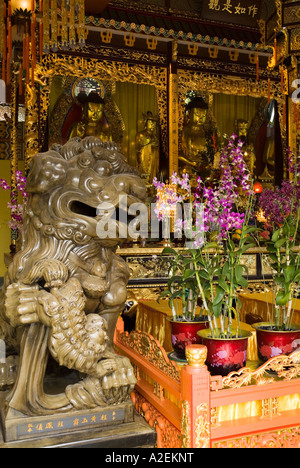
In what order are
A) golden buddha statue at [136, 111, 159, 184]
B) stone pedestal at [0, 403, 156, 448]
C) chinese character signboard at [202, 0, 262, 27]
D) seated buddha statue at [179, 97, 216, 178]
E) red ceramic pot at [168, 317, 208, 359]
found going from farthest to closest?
1. seated buddha statue at [179, 97, 216, 178]
2. golden buddha statue at [136, 111, 159, 184]
3. chinese character signboard at [202, 0, 262, 27]
4. red ceramic pot at [168, 317, 208, 359]
5. stone pedestal at [0, 403, 156, 448]

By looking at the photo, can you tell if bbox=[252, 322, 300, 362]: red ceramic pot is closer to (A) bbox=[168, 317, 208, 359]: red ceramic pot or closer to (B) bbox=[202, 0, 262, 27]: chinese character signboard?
(A) bbox=[168, 317, 208, 359]: red ceramic pot

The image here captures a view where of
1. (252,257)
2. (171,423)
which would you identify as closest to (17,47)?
(252,257)

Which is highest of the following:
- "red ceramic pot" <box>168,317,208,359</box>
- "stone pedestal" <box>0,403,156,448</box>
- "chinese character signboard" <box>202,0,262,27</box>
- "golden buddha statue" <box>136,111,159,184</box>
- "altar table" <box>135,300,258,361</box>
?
"chinese character signboard" <box>202,0,262,27</box>

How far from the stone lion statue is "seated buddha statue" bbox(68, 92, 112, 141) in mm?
4641

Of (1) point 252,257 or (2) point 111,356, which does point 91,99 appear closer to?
(1) point 252,257

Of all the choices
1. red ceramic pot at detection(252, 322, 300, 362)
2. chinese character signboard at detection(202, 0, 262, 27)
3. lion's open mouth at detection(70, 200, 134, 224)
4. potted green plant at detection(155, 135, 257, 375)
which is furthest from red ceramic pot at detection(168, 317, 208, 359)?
chinese character signboard at detection(202, 0, 262, 27)

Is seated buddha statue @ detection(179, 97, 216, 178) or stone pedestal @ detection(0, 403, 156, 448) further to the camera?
seated buddha statue @ detection(179, 97, 216, 178)

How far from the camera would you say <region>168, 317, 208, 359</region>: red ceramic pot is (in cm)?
127

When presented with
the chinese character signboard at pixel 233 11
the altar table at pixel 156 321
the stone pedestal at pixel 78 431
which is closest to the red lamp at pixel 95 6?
the chinese character signboard at pixel 233 11

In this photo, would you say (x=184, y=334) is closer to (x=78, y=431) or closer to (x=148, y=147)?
(x=78, y=431)

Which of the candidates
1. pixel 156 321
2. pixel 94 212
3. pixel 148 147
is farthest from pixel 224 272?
pixel 148 147

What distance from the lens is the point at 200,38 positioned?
526 cm

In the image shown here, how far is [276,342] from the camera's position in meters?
1.12

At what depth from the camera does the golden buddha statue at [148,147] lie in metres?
5.59
